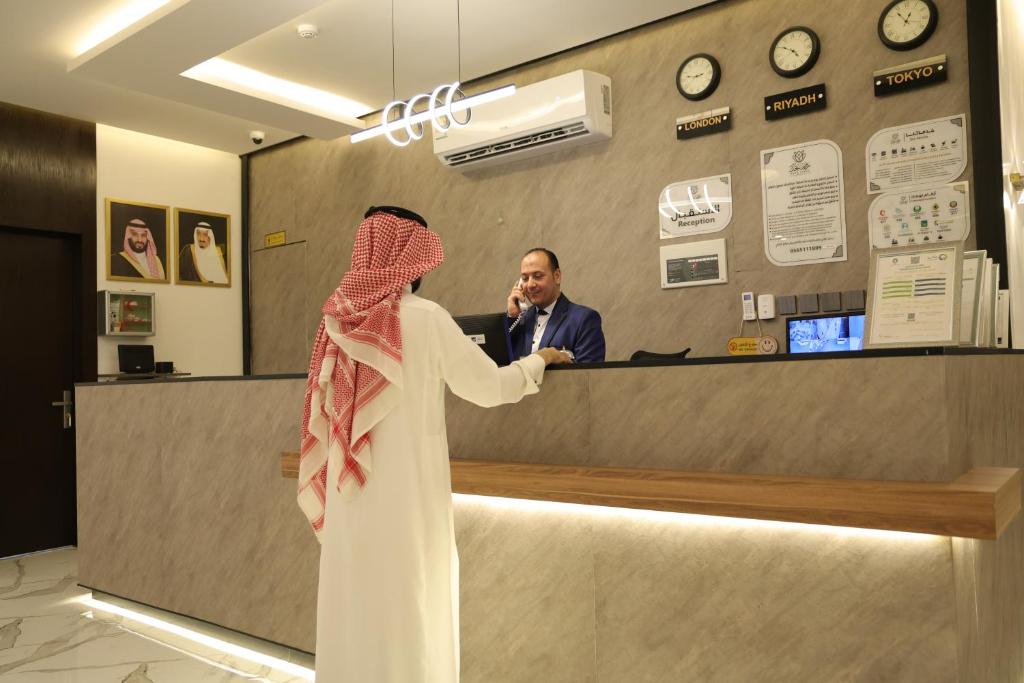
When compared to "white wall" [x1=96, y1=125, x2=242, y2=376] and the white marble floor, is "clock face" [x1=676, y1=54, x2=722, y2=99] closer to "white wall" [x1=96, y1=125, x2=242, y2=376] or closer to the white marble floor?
the white marble floor

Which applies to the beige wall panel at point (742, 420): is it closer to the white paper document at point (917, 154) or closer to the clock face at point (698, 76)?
the white paper document at point (917, 154)

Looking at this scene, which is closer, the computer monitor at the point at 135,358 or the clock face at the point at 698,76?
the clock face at the point at 698,76

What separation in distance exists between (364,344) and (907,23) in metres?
3.49

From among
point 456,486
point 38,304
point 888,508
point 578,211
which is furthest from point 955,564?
point 38,304

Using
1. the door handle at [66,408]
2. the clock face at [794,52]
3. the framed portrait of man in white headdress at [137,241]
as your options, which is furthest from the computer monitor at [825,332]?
the door handle at [66,408]

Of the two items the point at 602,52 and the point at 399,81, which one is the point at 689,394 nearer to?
the point at 602,52

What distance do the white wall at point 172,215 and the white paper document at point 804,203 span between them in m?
5.03

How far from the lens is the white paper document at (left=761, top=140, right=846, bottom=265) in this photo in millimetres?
4449

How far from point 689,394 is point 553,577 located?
79 cm

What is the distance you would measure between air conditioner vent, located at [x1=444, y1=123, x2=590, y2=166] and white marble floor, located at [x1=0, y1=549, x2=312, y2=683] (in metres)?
3.42

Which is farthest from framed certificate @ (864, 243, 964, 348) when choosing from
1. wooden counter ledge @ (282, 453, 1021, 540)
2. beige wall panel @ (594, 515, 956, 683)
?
beige wall panel @ (594, 515, 956, 683)

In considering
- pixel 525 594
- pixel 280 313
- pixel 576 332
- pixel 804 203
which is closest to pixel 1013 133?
pixel 804 203

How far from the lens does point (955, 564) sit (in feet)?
6.72

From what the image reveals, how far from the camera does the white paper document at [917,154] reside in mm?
4090
